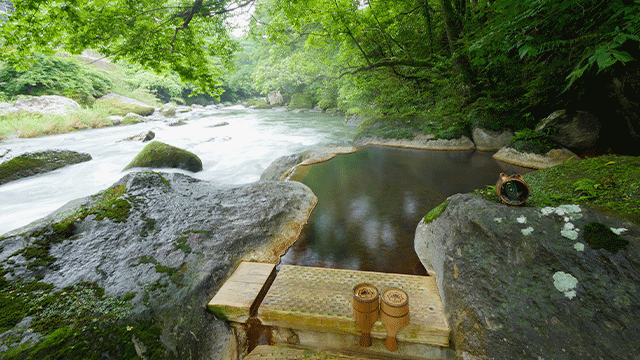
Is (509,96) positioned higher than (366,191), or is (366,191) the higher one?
(509,96)

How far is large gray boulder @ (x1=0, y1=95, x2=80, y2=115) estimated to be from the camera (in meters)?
13.5

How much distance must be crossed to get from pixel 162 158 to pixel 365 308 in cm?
784

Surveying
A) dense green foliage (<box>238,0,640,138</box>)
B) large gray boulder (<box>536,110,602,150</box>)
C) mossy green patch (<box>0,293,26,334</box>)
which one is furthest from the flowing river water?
mossy green patch (<box>0,293,26,334</box>)

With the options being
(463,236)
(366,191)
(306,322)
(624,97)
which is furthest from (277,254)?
(624,97)

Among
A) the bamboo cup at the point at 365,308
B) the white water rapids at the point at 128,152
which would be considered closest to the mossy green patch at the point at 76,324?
the bamboo cup at the point at 365,308

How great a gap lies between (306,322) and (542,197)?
262cm

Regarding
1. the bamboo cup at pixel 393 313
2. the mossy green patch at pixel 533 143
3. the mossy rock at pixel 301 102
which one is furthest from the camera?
the mossy rock at pixel 301 102

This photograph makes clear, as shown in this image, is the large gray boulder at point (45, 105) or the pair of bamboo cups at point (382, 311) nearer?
the pair of bamboo cups at point (382, 311)

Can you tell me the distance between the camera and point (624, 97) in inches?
163

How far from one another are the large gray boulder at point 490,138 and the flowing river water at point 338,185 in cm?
61

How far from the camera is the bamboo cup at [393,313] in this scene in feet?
5.74

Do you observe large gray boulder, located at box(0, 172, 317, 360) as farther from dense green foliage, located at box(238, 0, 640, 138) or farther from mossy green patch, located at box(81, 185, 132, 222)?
dense green foliage, located at box(238, 0, 640, 138)

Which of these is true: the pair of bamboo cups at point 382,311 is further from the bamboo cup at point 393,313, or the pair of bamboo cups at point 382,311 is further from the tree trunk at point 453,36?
the tree trunk at point 453,36

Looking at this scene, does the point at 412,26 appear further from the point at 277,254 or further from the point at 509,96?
the point at 277,254
